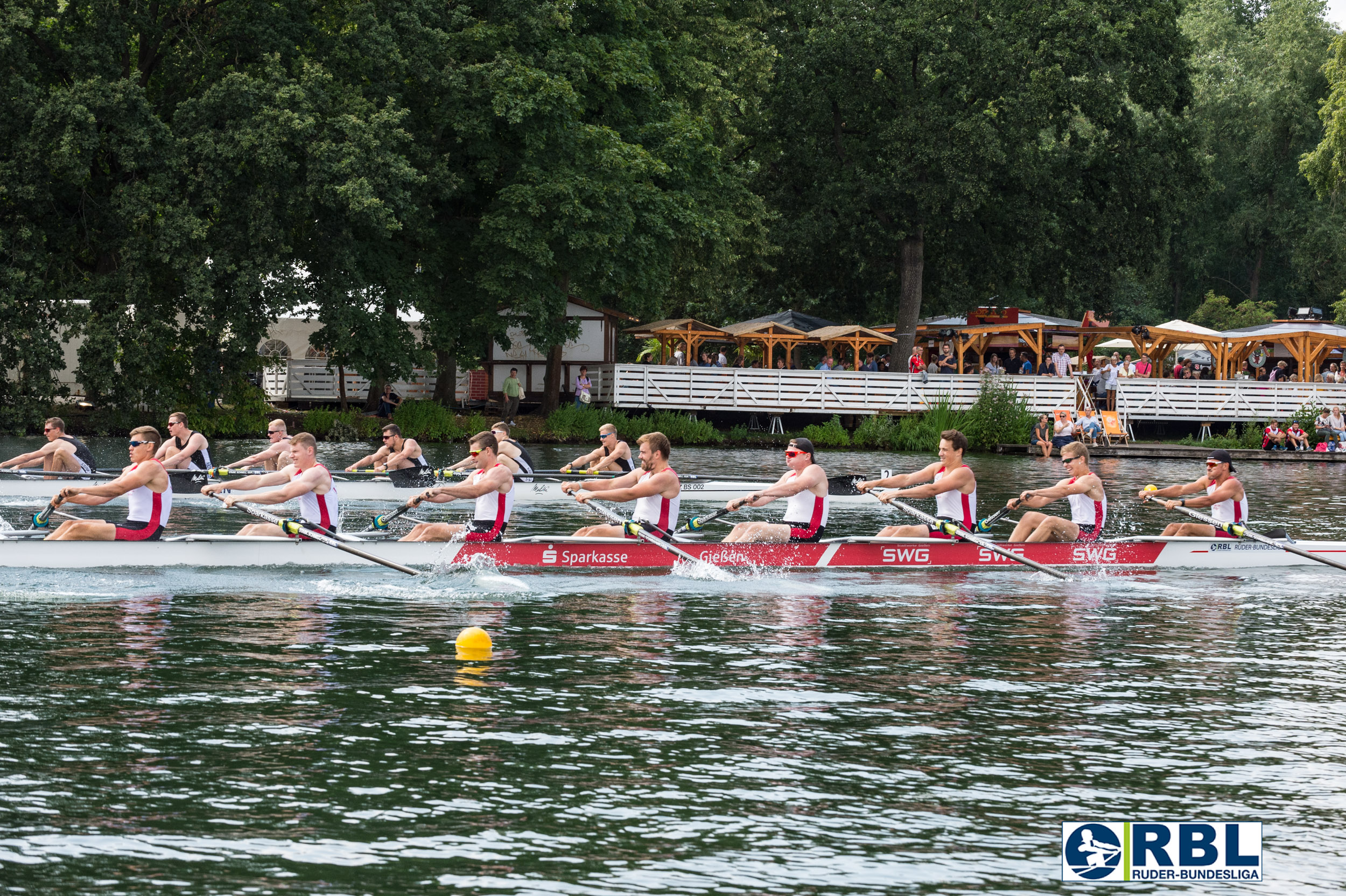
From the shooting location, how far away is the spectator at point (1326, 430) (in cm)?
4662

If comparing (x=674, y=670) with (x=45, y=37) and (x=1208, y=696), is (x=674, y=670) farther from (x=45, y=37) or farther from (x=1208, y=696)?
(x=45, y=37)

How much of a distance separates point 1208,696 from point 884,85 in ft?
141

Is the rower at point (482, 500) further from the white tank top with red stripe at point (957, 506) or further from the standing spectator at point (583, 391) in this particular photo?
→ the standing spectator at point (583, 391)

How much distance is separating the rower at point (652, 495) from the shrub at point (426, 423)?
24744 millimetres

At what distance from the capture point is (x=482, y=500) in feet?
58.5

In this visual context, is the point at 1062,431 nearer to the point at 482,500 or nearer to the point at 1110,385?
the point at 1110,385

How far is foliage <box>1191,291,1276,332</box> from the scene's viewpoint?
68.9m

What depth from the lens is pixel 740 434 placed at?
46594 mm

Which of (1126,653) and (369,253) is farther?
(369,253)

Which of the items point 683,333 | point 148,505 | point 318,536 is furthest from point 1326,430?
point 148,505

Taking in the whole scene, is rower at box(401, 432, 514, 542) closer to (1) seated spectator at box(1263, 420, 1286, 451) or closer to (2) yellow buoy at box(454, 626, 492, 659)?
(2) yellow buoy at box(454, 626, 492, 659)

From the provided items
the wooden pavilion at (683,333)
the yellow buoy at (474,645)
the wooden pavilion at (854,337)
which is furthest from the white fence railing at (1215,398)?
the yellow buoy at (474,645)

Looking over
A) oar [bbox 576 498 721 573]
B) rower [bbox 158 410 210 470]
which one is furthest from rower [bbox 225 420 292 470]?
oar [bbox 576 498 721 573]

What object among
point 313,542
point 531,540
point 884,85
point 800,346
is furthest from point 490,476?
point 800,346
